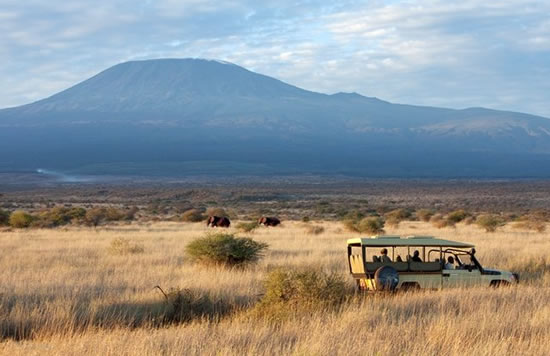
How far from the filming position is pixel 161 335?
9.43 m

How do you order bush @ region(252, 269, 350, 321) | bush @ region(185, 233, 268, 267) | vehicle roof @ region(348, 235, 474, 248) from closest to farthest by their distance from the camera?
bush @ region(252, 269, 350, 321) → vehicle roof @ region(348, 235, 474, 248) → bush @ region(185, 233, 268, 267)

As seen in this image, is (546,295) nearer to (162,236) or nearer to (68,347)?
(68,347)

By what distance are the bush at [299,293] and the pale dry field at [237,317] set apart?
29 centimetres

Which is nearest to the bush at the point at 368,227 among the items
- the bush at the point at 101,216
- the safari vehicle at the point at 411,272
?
the bush at the point at 101,216

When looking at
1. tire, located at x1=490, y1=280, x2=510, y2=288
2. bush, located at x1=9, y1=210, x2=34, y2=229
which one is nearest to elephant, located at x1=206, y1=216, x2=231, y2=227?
bush, located at x1=9, y1=210, x2=34, y2=229

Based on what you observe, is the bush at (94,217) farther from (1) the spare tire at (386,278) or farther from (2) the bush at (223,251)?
(1) the spare tire at (386,278)

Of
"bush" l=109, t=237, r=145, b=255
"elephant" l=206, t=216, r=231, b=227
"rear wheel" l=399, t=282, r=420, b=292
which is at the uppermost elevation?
"rear wheel" l=399, t=282, r=420, b=292

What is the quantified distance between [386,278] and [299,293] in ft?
6.69

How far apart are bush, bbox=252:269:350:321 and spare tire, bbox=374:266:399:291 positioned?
1.07 m

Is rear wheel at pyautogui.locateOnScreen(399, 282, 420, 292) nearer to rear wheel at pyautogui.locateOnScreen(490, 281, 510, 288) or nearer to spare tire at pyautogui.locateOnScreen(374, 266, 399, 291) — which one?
spare tire at pyautogui.locateOnScreen(374, 266, 399, 291)

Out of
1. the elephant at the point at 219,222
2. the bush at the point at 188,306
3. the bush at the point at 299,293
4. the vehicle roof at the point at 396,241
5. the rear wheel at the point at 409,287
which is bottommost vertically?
the elephant at the point at 219,222

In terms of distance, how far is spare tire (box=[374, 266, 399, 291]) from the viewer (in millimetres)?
13066

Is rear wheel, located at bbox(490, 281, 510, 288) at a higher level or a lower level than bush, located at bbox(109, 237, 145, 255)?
higher

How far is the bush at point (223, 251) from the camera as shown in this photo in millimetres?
17891
